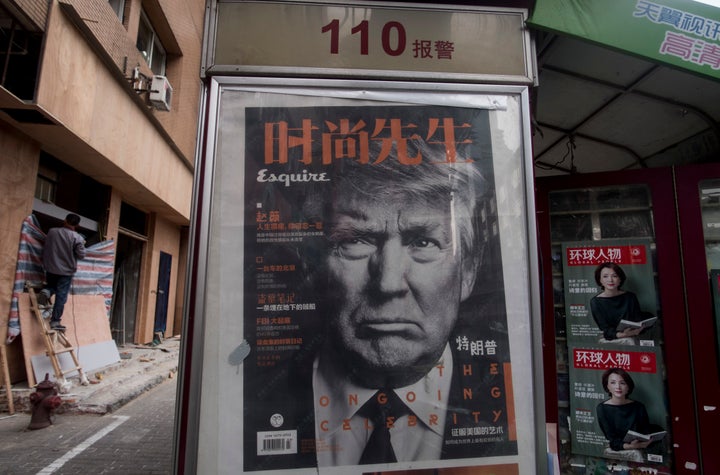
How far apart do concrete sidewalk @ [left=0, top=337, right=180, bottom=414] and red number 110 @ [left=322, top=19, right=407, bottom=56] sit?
19.3 feet

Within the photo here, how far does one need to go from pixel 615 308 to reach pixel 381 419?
2259 millimetres

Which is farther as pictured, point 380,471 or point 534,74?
point 534,74

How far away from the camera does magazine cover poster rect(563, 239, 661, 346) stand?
3.04m

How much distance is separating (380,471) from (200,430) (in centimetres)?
86

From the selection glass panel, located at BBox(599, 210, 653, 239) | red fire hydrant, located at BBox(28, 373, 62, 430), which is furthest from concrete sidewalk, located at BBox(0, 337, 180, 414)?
glass panel, located at BBox(599, 210, 653, 239)

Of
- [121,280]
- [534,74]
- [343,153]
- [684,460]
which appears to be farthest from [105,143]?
[684,460]

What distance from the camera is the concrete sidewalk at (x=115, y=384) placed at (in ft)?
17.9

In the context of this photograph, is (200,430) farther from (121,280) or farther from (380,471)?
(121,280)

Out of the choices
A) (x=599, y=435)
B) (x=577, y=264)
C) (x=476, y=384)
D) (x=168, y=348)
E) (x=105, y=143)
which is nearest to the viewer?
(x=476, y=384)

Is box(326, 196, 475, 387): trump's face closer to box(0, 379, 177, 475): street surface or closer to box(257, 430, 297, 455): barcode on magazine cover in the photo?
box(257, 430, 297, 455): barcode on magazine cover

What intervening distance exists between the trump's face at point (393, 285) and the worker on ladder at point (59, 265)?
20.5 feet

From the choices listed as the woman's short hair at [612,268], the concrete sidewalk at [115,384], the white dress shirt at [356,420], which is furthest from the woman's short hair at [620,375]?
the concrete sidewalk at [115,384]

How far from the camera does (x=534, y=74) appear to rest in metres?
2.25

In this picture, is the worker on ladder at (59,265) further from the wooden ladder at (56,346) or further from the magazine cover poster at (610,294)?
the magazine cover poster at (610,294)
